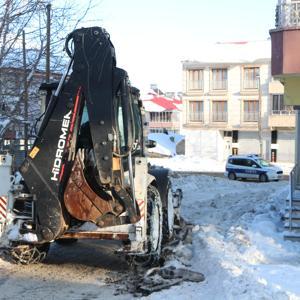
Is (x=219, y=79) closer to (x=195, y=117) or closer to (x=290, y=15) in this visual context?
(x=195, y=117)

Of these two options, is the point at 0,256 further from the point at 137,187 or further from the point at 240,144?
the point at 240,144

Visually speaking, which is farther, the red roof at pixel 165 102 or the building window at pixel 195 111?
the red roof at pixel 165 102

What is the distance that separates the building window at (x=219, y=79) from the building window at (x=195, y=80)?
1453 mm

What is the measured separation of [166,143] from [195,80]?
10.1m

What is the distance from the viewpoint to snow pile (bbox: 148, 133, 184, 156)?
65562 millimetres

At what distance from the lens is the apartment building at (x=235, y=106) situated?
60.1 meters

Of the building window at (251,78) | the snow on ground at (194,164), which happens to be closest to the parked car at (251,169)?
the snow on ground at (194,164)

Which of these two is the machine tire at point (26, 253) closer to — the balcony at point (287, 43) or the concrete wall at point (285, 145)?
the balcony at point (287, 43)

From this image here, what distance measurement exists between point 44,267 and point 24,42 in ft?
30.8

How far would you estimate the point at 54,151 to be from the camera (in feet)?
27.8

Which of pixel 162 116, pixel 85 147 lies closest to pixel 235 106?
pixel 162 116

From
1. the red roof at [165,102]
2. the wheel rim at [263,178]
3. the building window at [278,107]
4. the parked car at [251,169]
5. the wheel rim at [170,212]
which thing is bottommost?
the wheel rim at [263,178]

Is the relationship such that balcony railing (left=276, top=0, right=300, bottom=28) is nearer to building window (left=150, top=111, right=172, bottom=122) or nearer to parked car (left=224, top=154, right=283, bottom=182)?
parked car (left=224, top=154, right=283, bottom=182)

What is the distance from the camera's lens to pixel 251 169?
40.1 m
